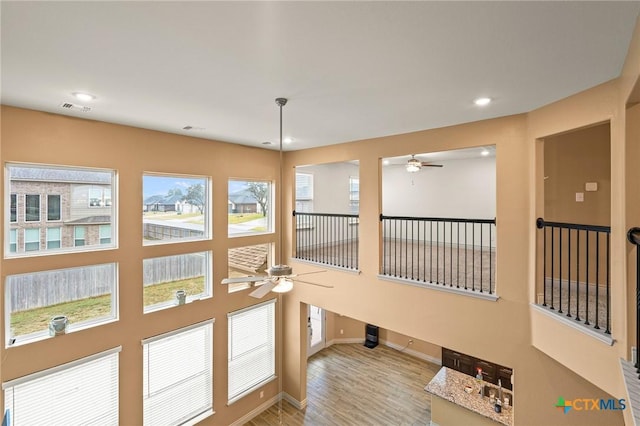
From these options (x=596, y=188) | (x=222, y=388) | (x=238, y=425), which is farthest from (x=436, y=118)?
(x=238, y=425)

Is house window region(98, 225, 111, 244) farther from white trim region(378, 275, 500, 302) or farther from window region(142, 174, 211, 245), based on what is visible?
white trim region(378, 275, 500, 302)

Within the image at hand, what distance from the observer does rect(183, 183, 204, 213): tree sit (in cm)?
521

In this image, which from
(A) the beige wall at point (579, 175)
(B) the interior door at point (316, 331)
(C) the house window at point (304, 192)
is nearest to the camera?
(A) the beige wall at point (579, 175)

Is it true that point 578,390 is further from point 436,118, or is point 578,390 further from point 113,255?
point 113,255

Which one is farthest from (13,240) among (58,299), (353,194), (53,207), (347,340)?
(347,340)

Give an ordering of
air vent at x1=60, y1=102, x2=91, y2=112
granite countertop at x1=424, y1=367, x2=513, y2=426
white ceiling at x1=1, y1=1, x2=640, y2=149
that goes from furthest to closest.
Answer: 1. granite countertop at x1=424, y1=367, x2=513, y2=426
2. air vent at x1=60, y1=102, x2=91, y2=112
3. white ceiling at x1=1, y1=1, x2=640, y2=149

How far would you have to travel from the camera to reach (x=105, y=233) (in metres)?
4.20

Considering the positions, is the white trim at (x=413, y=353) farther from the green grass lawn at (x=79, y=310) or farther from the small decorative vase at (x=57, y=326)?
the small decorative vase at (x=57, y=326)

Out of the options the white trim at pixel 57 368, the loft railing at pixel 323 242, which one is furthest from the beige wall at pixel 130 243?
the loft railing at pixel 323 242

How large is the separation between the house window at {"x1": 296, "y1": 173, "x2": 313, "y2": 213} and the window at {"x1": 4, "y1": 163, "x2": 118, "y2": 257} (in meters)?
4.52

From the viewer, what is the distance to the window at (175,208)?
466cm

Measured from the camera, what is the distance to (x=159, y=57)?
2279 mm

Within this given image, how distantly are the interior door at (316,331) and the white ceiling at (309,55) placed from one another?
7.55 meters

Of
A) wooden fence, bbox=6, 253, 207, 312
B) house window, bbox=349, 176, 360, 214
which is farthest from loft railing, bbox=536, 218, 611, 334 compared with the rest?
house window, bbox=349, 176, 360, 214
